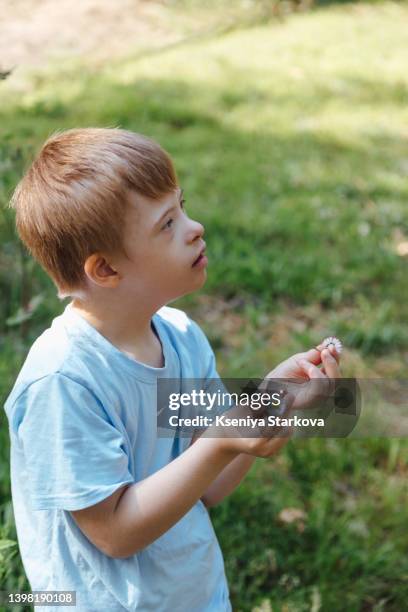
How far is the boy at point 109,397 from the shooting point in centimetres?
137

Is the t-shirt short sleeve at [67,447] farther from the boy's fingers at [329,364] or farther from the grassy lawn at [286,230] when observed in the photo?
the grassy lawn at [286,230]

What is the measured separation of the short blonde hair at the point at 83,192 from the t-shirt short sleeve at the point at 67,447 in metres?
0.22

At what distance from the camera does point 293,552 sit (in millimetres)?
2305

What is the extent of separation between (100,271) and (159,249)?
11cm

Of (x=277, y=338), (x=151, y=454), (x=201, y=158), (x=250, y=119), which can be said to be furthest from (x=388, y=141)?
(x=151, y=454)

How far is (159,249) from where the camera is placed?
4.83 feet

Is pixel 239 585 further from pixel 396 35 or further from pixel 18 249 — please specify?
pixel 396 35

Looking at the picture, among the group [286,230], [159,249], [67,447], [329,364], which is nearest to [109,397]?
[67,447]

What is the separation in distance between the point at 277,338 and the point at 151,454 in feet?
5.79

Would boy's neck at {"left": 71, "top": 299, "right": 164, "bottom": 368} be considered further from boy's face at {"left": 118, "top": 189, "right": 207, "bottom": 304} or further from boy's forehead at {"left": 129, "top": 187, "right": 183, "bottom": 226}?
boy's forehead at {"left": 129, "top": 187, "right": 183, "bottom": 226}

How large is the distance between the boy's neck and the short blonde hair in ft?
0.17

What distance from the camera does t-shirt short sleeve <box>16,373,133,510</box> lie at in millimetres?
1358

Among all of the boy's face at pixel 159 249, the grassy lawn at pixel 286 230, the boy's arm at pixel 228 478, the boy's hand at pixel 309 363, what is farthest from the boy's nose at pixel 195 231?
the grassy lawn at pixel 286 230

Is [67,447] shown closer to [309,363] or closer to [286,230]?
[309,363]
